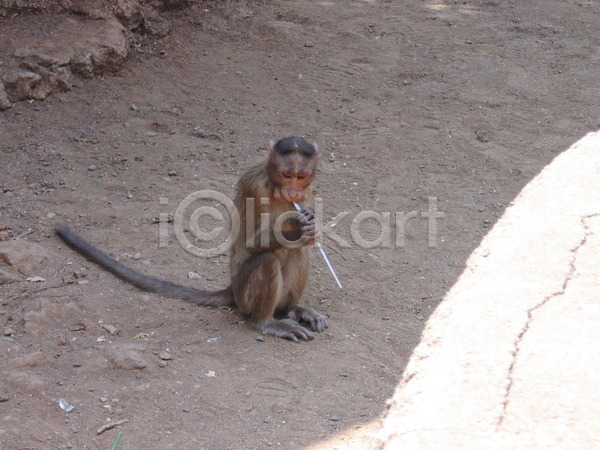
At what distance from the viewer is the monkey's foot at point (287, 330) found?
5254mm

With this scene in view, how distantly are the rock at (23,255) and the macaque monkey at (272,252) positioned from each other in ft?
1.72

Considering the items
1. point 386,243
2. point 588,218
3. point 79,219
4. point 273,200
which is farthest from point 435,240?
point 588,218

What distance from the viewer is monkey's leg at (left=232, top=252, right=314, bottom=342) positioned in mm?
5215

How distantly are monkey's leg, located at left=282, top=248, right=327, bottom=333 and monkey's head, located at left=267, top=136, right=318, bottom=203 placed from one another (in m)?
0.53

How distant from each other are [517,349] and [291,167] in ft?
10.8

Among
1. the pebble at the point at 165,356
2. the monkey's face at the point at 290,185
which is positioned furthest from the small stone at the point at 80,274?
the monkey's face at the point at 290,185

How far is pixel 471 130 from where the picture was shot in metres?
8.30

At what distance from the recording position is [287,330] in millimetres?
5297

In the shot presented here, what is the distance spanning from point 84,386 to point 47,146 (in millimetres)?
3600

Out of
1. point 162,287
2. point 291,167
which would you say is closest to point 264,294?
point 162,287

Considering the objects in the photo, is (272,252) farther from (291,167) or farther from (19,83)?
(19,83)

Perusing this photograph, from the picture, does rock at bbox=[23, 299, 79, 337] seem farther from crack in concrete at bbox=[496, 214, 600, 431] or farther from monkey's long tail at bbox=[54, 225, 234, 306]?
crack in concrete at bbox=[496, 214, 600, 431]

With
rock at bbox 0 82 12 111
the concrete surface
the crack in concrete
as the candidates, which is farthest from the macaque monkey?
rock at bbox 0 82 12 111

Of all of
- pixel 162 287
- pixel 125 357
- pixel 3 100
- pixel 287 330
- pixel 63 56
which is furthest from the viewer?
pixel 63 56
